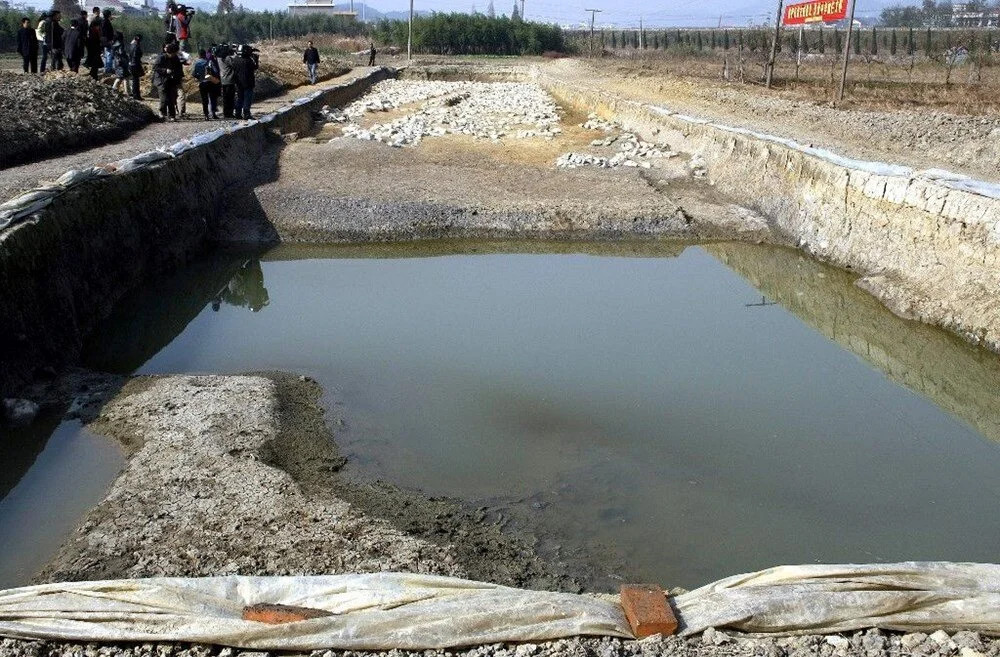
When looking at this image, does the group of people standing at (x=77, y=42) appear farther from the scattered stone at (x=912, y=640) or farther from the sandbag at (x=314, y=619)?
the scattered stone at (x=912, y=640)

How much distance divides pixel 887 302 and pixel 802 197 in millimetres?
2692

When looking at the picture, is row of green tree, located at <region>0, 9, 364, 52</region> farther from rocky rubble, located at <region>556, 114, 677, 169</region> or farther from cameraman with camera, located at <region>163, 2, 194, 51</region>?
rocky rubble, located at <region>556, 114, 677, 169</region>

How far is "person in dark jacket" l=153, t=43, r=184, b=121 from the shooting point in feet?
44.5

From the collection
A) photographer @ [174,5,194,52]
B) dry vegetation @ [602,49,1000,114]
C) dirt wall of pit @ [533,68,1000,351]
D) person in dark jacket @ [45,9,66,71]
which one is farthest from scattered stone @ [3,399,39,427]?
dry vegetation @ [602,49,1000,114]

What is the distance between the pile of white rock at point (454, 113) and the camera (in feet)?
53.2

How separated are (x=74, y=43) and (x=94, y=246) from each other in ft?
29.9

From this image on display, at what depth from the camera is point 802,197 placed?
11.0 meters

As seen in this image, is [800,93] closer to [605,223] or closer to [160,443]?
[605,223]

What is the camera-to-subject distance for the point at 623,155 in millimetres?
14547

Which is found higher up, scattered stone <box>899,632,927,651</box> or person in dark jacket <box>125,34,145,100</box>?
person in dark jacket <box>125,34,145,100</box>

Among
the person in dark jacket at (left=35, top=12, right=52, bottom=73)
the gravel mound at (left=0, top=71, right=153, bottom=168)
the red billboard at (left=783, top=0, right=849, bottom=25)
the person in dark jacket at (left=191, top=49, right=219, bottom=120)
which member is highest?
the red billboard at (left=783, top=0, right=849, bottom=25)

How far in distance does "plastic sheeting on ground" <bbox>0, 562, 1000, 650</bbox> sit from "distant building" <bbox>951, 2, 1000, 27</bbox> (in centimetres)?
5033

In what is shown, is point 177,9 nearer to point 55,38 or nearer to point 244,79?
point 55,38

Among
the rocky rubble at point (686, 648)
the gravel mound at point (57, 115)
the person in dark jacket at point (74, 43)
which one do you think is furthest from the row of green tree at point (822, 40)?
the rocky rubble at point (686, 648)
